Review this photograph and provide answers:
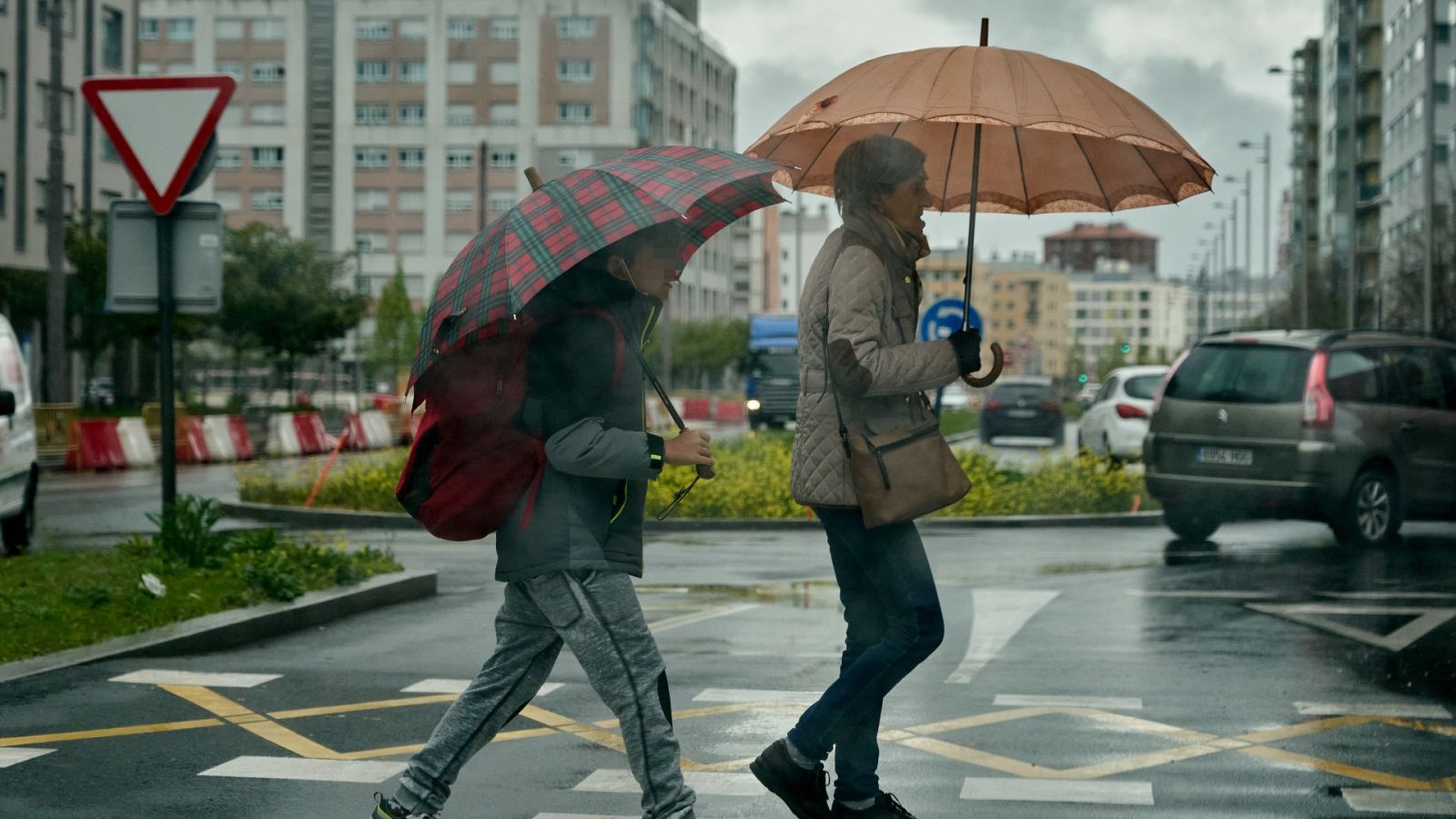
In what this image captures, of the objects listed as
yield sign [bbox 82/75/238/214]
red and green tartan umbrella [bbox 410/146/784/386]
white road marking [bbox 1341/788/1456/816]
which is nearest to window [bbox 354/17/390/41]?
yield sign [bbox 82/75/238/214]

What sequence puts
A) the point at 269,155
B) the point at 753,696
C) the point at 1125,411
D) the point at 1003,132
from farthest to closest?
the point at 269,155
the point at 1125,411
the point at 753,696
the point at 1003,132

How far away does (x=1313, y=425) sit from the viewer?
14.1m

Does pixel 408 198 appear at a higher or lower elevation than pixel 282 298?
higher

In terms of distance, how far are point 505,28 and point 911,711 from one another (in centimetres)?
9957

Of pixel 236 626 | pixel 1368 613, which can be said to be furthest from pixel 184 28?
pixel 1368 613

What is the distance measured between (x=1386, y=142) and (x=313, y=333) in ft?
201

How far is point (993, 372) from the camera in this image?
5422 mm

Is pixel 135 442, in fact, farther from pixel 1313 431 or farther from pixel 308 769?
pixel 308 769

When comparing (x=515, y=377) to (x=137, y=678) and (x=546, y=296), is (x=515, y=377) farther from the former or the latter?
(x=137, y=678)

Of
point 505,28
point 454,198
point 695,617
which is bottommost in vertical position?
point 695,617

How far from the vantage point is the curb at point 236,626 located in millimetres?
8504

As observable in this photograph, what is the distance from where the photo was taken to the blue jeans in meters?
5.20

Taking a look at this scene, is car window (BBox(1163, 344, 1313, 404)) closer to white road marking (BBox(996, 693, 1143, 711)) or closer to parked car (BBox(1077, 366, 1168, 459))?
white road marking (BBox(996, 693, 1143, 711))

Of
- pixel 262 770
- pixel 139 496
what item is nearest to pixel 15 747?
pixel 262 770
